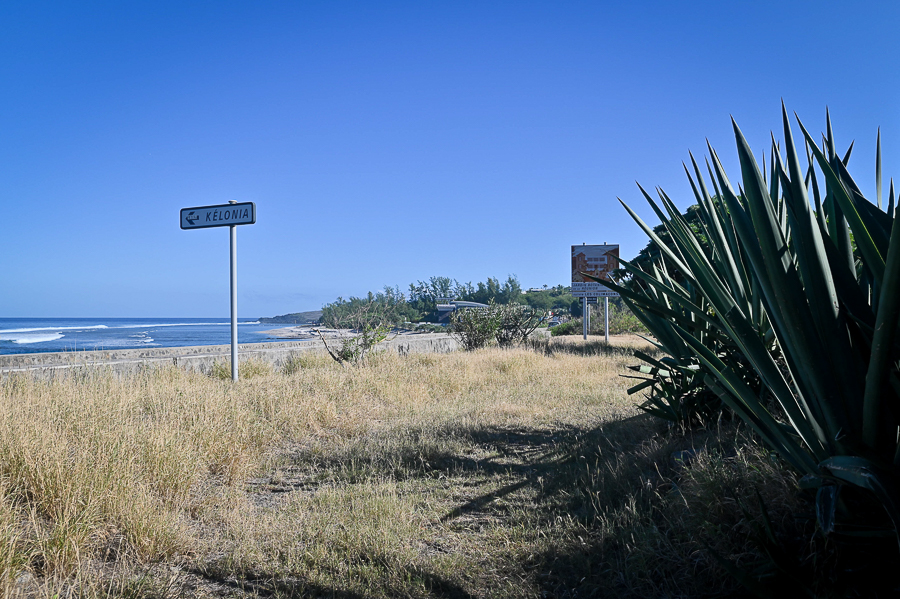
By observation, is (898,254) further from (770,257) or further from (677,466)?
(677,466)

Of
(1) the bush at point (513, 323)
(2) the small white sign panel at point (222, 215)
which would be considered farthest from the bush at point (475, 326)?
(2) the small white sign panel at point (222, 215)

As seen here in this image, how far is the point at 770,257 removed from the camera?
173 centimetres

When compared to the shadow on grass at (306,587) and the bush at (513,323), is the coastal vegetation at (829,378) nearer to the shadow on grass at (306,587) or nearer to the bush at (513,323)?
the shadow on grass at (306,587)

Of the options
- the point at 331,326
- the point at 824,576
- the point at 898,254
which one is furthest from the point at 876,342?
the point at 331,326

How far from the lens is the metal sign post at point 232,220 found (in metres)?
8.67

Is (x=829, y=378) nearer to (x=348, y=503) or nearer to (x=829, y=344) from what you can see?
(x=829, y=344)

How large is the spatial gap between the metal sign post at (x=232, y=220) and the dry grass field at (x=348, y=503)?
2.46 m

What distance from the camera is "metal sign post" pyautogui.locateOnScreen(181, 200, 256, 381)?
8672 millimetres

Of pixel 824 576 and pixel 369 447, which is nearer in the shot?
pixel 824 576

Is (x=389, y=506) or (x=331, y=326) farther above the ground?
(x=331, y=326)

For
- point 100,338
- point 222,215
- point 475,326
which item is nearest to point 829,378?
point 222,215

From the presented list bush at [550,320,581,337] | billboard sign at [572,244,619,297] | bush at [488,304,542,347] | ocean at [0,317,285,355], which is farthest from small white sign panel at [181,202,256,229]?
bush at [550,320,581,337]

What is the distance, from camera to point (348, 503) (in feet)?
12.5

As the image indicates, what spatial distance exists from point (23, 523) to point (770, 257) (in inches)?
158
